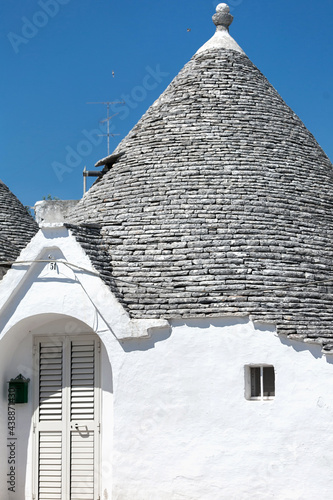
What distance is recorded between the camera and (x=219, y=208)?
1608 centimetres

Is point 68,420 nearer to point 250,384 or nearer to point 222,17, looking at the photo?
point 250,384

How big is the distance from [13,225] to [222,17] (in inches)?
260

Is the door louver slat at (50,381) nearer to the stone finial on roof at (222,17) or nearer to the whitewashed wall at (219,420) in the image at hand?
the whitewashed wall at (219,420)

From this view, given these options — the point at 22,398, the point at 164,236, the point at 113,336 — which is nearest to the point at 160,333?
the point at 113,336

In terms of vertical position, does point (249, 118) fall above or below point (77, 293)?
above

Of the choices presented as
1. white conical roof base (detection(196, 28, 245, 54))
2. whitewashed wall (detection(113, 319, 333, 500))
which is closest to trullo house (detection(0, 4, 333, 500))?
Result: whitewashed wall (detection(113, 319, 333, 500))

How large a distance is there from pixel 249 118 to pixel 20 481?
26.4 ft

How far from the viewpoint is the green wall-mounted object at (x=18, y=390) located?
1616 centimetres

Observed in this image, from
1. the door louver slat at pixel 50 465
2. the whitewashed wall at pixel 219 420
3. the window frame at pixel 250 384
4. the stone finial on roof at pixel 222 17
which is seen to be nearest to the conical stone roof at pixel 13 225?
the door louver slat at pixel 50 465

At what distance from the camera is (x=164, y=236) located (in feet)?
52.2

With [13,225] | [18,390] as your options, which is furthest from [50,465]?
[13,225]

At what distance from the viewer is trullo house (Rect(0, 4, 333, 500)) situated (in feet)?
46.6

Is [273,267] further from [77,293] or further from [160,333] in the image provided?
[77,293]

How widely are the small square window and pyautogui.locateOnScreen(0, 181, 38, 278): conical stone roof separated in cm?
664
